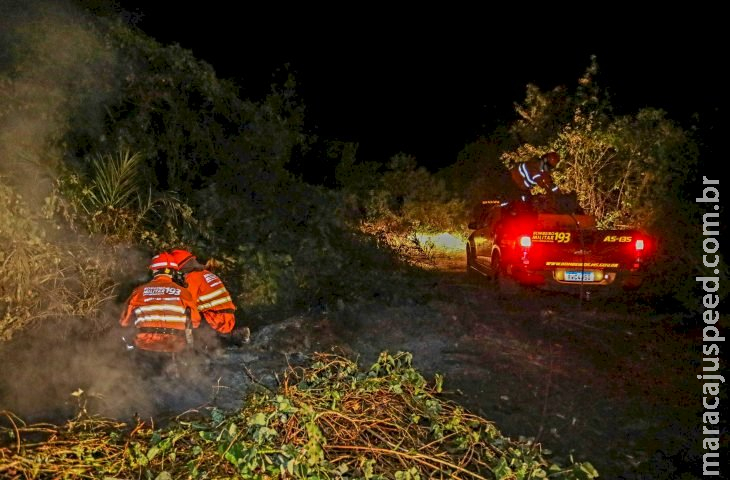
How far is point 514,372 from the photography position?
5699 millimetres

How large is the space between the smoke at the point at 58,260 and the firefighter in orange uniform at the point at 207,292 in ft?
1.69

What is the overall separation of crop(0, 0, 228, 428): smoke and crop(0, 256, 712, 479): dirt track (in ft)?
0.11

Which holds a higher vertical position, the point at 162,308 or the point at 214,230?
the point at 214,230

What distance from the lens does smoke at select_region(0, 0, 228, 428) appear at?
511 cm

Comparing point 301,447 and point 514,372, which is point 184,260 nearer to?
point 301,447

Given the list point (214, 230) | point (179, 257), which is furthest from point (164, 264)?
point (214, 230)

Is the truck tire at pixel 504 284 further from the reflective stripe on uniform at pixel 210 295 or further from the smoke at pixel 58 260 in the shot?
the smoke at pixel 58 260

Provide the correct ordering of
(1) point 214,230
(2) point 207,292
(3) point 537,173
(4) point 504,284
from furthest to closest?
1. (4) point 504,284
2. (3) point 537,173
3. (1) point 214,230
4. (2) point 207,292

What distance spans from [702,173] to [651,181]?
4.20 metres

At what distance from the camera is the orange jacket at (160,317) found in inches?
197

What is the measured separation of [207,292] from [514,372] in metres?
2.82

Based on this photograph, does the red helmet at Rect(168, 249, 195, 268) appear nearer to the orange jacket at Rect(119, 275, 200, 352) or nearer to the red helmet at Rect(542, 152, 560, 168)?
the orange jacket at Rect(119, 275, 200, 352)

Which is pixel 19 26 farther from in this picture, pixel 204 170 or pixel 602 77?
pixel 602 77

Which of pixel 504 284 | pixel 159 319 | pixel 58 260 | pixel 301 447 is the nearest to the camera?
pixel 301 447
